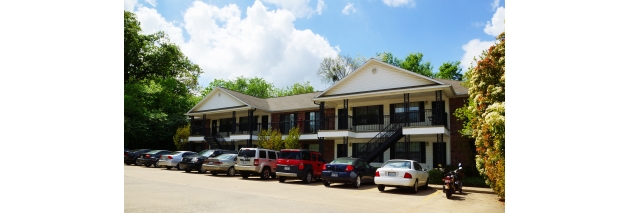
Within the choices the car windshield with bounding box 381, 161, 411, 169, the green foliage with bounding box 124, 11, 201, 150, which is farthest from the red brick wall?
the green foliage with bounding box 124, 11, 201, 150

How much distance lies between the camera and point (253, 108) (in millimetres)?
28375

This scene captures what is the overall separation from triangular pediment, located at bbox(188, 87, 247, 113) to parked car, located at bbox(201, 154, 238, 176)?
9482mm

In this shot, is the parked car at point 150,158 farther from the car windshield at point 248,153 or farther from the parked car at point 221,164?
the car windshield at point 248,153

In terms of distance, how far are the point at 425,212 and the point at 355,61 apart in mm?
39602

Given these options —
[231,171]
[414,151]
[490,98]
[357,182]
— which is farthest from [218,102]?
[490,98]

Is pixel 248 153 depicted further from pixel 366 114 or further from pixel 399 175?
pixel 366 114

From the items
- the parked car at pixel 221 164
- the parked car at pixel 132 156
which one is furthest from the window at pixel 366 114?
the parked car at pixel 132 156

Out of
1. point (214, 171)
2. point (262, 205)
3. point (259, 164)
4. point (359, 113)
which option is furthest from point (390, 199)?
point (359, 113)

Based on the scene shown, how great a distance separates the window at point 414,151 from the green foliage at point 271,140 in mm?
7293

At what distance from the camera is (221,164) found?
1934cm

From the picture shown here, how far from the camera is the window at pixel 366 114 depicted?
24.3m

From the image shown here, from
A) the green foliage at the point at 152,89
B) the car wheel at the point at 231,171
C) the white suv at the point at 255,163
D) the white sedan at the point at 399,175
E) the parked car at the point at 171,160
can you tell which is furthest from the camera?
the green foliage at the point at 152,89

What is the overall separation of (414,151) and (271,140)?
882cm
